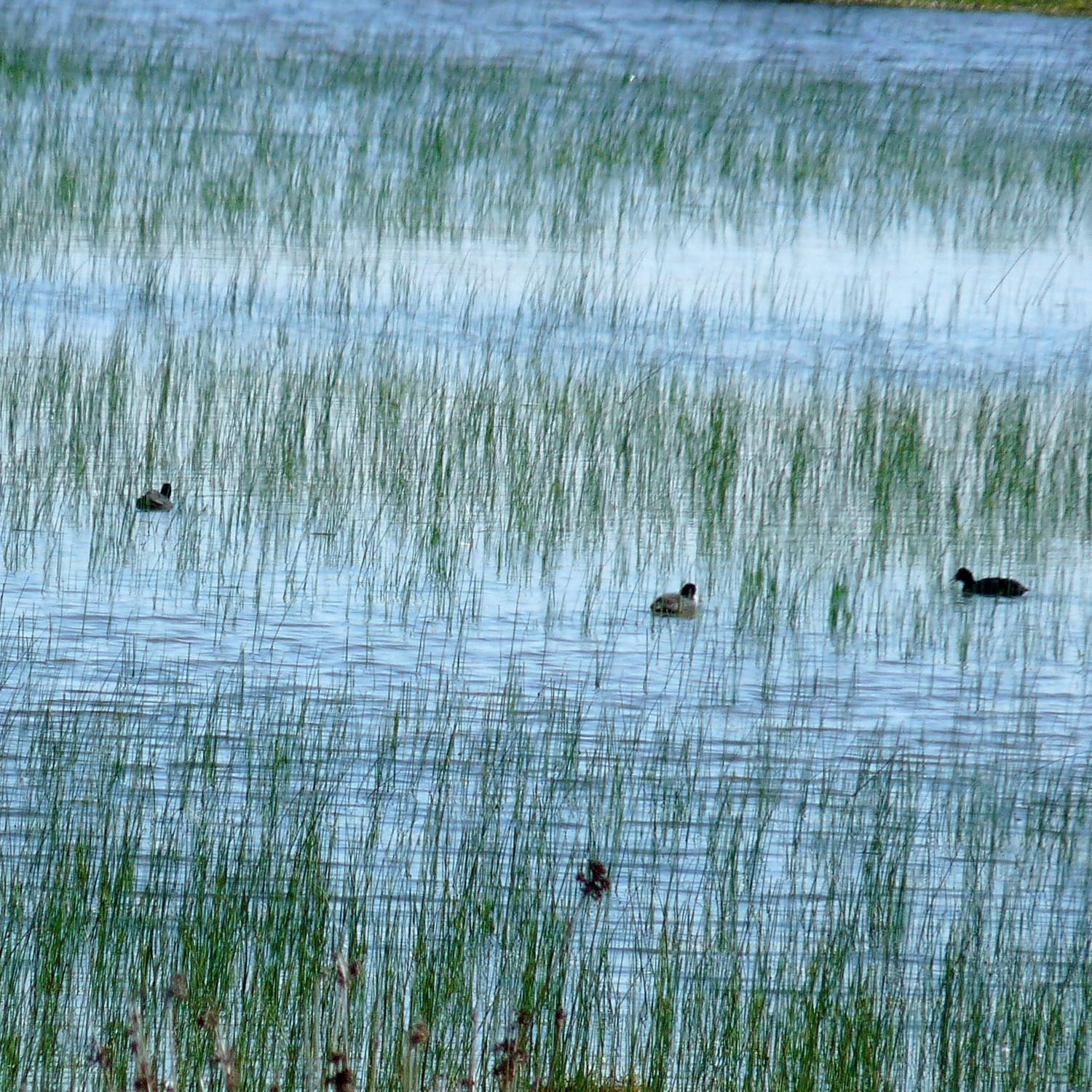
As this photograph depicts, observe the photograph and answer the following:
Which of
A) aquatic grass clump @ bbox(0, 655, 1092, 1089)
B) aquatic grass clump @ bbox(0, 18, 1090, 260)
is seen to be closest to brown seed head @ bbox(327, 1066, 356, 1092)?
aquatic grass clump @ bbox(0, 655, 1092, 1089)

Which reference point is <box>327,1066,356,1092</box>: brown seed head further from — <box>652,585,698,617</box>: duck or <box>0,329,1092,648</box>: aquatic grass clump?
<box>652,585,698,617</box>: duck

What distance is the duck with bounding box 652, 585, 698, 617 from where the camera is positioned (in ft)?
28.8

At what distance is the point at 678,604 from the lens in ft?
28.8

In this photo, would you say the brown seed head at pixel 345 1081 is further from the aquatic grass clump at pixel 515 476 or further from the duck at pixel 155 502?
the duck at pixel 155 502

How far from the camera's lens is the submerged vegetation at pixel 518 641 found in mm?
4957

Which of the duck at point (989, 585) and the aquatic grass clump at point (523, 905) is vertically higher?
the aquatic grass clump at point (523, 905)

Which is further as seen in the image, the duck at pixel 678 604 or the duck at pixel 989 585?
the duck at pixel 989 585

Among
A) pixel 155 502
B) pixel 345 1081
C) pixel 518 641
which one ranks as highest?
pixel 345 1081

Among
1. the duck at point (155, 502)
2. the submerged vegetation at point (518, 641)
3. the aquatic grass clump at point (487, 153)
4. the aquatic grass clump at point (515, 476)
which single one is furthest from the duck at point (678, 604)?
the aquatic grass clump at point (487, 153)

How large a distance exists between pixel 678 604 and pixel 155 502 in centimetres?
255

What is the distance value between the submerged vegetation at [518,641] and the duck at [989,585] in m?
0.08

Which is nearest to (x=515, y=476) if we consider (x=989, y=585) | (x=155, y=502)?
(x=155, y=502)

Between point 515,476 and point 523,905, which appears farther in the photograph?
point 515,476

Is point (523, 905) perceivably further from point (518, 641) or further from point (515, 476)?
point (515, 476)
